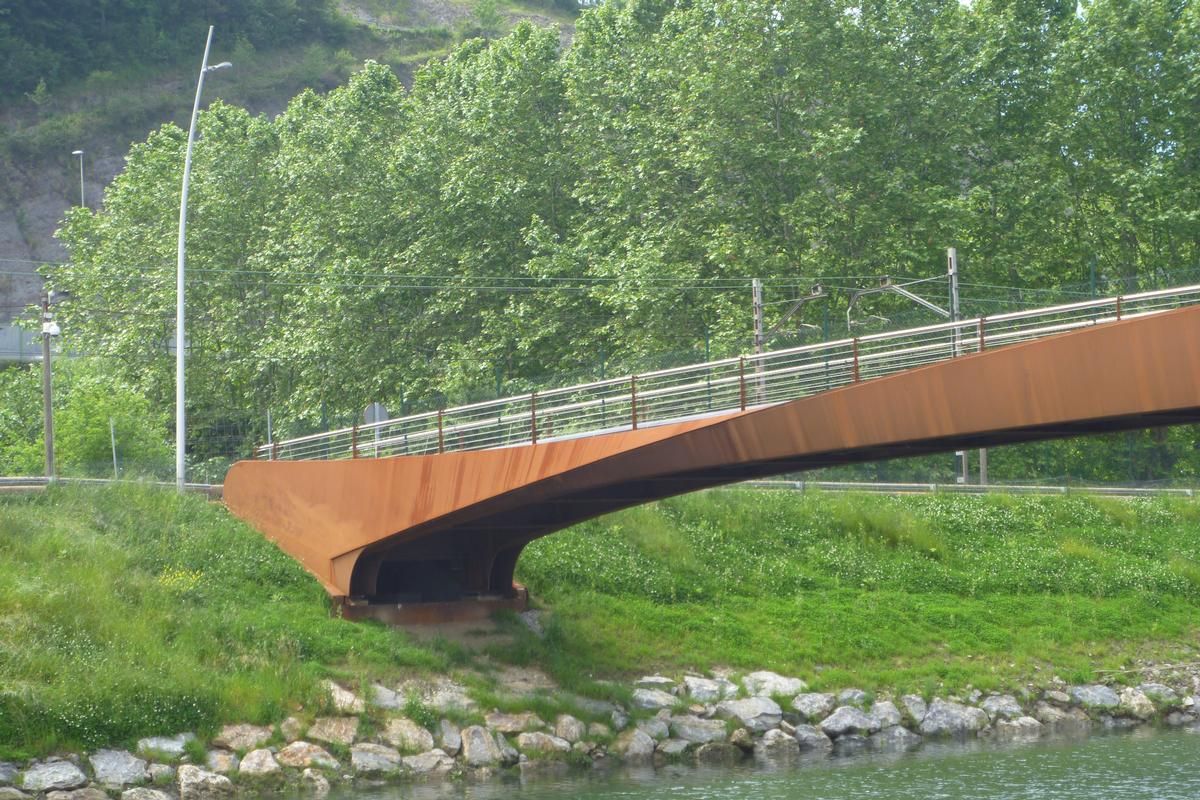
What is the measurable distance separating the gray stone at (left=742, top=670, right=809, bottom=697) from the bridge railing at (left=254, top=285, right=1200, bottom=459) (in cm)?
597

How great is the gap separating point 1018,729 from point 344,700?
13.1 m

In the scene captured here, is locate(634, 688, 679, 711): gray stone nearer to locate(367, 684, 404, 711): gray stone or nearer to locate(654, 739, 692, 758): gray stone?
locate(654, 739, 692, 758): gray stone

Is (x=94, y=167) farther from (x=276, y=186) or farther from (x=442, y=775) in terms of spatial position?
(x=442, y=775)

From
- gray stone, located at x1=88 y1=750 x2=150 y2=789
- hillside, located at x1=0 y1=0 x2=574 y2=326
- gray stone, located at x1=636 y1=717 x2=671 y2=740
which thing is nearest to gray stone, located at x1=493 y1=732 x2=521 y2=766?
gray stone, located at x1=636 y1=717 x2=671 y2=740

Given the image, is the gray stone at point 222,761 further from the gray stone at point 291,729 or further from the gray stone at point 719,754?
the gray stone at point 719,754

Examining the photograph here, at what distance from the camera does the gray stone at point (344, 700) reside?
24.9 m

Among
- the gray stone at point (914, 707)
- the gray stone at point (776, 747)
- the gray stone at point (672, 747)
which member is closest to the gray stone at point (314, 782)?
the gray stone at point (672, 747)

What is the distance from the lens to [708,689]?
91.7 feet

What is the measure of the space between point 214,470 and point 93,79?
73.5 metres

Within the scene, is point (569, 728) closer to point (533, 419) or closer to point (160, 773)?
point (533, 419)

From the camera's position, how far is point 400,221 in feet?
172

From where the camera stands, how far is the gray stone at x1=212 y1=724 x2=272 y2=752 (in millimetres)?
23516

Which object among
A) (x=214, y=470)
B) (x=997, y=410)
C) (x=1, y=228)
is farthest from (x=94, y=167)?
(x=997, y=410)

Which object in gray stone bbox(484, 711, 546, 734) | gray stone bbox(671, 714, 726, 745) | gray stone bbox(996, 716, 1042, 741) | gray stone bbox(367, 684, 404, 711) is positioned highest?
gray stone bbox(367, 684, 404, 711)
